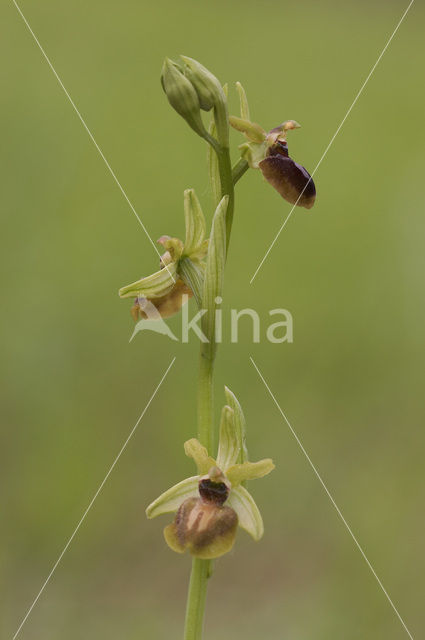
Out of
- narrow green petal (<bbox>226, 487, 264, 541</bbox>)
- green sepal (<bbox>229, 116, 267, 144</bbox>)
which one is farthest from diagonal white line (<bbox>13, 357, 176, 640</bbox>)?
green sepal (<bbox>229, 116, 267, 144</bbox>)

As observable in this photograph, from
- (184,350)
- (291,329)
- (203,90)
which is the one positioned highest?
(203,90)

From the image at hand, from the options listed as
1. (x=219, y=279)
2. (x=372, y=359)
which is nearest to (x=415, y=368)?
(x=372, y=359)

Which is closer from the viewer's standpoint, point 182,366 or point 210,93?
point 210,93

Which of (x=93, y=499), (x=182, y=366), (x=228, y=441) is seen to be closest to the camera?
(x=228, y=441)

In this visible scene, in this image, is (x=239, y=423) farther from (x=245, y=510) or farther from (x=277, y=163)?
(x=277, y=163)

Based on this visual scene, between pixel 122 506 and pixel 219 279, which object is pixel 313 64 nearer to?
pixel 122 506

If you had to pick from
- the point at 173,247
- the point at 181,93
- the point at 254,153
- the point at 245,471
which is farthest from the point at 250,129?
the point at 245,471
